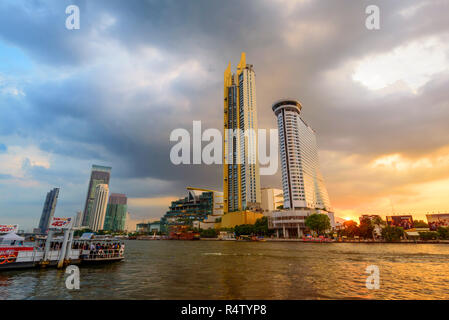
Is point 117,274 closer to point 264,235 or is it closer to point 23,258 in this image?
point 23,258

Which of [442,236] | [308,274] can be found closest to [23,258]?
[308,274]

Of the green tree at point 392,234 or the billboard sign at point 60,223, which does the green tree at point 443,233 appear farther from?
the billboard sign at point 60,223

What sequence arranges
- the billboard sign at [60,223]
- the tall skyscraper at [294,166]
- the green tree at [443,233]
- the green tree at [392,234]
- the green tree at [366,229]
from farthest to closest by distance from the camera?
the tall skyscraper at [294,166] < the green tree at [366,229] < the green tree at [443,233] < the green tree at [392,234] < the billboard sign at [60,223]

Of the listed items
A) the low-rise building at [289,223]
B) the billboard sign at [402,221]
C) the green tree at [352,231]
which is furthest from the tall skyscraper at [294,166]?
the billboard sign at [402,221]

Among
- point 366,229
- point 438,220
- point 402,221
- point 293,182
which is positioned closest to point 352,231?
point 366,229

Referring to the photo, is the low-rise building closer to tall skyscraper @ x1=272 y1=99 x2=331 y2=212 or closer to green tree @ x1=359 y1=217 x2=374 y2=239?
tall skyscraper @ x1=272 y1=99 x2=331 y2=212

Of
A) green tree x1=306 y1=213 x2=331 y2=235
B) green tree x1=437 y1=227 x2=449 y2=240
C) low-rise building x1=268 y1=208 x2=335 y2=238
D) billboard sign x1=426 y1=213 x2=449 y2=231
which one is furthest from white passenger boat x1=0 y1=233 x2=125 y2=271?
billboard sign x1=426 y1=213 x2=449 y2=231

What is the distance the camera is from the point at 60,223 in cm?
3497

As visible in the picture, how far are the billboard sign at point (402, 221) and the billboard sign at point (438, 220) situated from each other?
9236 millimetres

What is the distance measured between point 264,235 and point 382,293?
462 ft

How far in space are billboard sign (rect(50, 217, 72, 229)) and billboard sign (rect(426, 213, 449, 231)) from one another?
173 metres

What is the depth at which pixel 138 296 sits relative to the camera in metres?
20.7

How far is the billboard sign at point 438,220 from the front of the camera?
128387 millimetres

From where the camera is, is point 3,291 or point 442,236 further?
point 442,236
